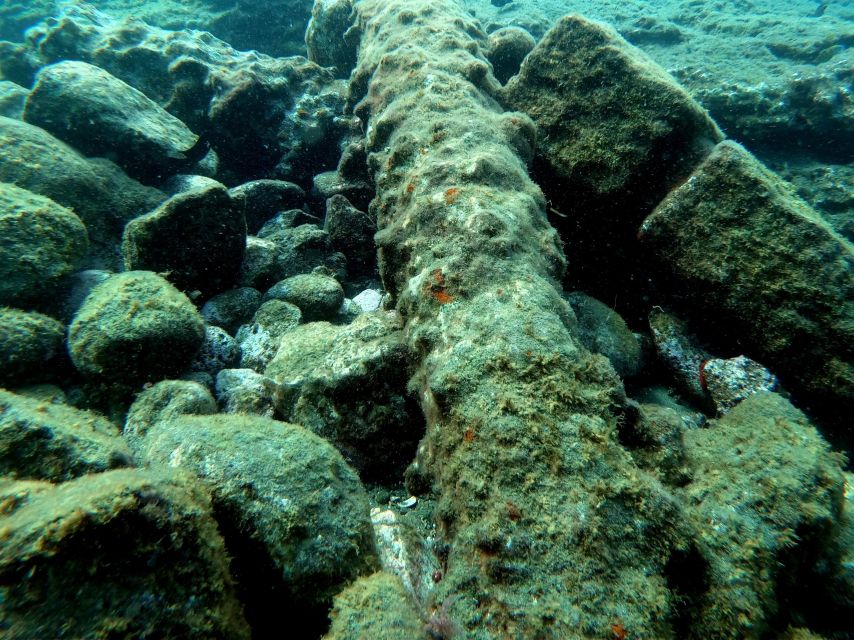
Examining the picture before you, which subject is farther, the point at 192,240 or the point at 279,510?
the point at 192,240

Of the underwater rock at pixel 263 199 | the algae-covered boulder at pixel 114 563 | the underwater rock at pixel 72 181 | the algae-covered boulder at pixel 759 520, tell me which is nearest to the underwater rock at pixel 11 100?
the underwater rock at pixel 72 181

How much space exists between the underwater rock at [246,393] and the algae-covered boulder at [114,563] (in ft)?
5.82

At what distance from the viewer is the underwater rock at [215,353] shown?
13.0 feet

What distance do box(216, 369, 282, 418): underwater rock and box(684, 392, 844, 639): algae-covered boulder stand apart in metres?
2.91

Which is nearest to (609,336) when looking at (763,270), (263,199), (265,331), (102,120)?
(763,270)

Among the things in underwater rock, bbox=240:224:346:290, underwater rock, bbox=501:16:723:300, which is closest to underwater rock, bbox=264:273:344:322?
underwater rock, bbox=240:224:346:290

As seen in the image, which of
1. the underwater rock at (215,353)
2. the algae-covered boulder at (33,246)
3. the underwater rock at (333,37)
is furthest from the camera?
the underwater rock at (333,37)

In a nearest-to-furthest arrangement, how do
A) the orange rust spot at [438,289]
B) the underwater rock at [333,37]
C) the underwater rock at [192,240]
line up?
the orange rust spot at [438,289]
the underwater rock at [192,240]
the underwater rock at [333,37]

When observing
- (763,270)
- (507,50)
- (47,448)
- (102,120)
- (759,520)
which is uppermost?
(507,50)

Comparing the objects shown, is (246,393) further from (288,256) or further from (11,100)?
(11,100)

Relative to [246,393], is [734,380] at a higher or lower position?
higher

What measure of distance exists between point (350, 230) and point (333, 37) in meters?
6.27

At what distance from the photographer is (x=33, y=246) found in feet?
12.3

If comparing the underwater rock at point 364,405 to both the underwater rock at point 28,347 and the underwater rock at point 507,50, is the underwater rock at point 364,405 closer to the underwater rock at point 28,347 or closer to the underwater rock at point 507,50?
the underwater rock at point 28,347
